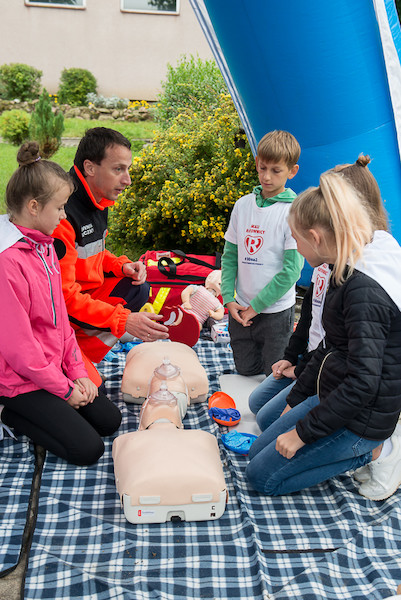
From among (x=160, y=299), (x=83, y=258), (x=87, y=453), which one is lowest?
(x=87, y=453)

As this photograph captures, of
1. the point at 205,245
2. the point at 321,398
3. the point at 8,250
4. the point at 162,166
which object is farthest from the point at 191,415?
the point at 162,166

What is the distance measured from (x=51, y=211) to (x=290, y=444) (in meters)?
1.20

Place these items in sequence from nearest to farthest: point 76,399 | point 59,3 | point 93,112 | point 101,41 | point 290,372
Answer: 1. point 76,399
2. point 290,372
3. point 93,112
4. point 101,41
5. point 59,3

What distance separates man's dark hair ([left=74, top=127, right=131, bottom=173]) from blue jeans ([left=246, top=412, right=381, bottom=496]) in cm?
144

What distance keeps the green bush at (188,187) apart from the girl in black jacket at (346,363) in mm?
2836

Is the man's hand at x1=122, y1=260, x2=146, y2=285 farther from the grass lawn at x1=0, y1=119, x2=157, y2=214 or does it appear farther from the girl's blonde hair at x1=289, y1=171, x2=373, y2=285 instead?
the grass lawn at x1=0, y1=119, x2=157, y2=214

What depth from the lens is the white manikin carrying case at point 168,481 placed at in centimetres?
186

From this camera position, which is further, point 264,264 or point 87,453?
point 264,264

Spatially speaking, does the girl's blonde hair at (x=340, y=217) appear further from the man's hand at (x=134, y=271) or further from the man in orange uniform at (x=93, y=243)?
the man's hand at (x=134, y=271)

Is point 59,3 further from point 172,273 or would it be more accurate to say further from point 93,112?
point 172,273

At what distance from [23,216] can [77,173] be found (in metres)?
0.60

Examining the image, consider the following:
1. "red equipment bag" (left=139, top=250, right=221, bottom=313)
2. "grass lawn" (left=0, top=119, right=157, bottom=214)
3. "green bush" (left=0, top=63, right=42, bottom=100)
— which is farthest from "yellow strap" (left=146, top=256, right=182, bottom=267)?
"green bush" (left=0, top=63, right=42, bottom=100)

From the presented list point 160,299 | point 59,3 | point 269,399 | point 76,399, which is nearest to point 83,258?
point 76,399

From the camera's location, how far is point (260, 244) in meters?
2.77
